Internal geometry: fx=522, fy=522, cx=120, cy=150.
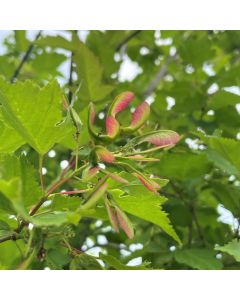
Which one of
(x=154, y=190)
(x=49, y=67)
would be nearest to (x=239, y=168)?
(x=154, y=190)

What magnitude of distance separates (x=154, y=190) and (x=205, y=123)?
1.00 m

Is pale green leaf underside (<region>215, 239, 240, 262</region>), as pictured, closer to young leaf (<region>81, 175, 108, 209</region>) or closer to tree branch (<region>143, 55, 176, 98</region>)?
young leaf (<region>81, 175, 108, 209</region>)

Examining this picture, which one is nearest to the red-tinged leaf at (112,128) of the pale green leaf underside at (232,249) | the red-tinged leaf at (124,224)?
the red-tinged leaf at (124,224)

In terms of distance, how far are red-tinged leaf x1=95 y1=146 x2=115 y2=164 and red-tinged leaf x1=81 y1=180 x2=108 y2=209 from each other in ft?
0.20

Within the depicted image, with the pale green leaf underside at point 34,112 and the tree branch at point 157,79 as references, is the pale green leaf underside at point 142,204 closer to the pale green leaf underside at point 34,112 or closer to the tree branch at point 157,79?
the pale green leaf underside at point 34,112

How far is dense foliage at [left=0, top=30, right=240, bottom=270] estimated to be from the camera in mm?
727

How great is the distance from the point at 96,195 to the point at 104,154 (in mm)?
97

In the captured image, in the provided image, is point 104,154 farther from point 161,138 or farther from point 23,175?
point 23,175

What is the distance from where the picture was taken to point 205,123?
1699mm

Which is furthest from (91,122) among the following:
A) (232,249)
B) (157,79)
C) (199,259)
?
(157,79)

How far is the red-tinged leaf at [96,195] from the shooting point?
60 cm

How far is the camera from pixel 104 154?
2.25 feet

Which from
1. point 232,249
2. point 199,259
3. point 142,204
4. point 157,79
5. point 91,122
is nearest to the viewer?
point 91,122

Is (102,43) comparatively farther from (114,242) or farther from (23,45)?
(114,242)
